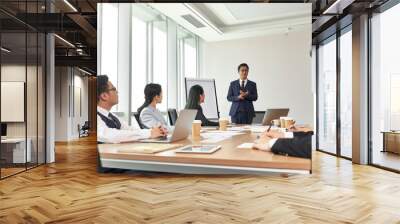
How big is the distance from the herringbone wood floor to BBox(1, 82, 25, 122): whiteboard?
1064 mm

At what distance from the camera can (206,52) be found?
1.35 m

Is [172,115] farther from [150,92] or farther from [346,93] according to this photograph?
[346,93]

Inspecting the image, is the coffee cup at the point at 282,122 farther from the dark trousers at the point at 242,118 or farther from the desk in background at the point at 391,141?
the desk in background at the point at 391,141

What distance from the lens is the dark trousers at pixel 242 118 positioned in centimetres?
136

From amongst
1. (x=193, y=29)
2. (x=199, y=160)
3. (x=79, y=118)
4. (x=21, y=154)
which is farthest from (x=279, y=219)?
(x=79, y=118)

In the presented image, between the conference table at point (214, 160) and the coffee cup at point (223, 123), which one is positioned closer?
the conference table at point (214, 160)

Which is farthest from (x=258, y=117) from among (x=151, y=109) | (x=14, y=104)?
(x=14, y=104)

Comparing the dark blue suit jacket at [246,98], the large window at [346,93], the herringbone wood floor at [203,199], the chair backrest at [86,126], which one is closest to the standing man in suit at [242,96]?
the dark blue suit jacket at [246,98]

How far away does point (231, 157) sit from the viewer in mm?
1169

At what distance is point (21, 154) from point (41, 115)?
0.66 metres

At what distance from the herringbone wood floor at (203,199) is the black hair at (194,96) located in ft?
2.76

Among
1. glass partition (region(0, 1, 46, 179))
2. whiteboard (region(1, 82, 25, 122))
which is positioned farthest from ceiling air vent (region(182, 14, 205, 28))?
whiteboard (region(1, 82, 25, 122))

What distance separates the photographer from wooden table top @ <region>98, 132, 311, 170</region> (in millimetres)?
1157

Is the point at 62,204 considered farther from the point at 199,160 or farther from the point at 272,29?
the point at 272,29
